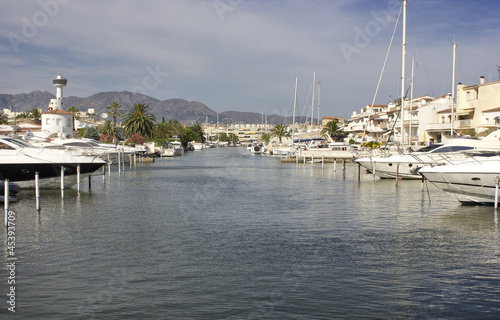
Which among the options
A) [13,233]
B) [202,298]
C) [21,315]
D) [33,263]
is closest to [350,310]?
[202,298]

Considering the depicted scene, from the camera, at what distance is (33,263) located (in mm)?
13188

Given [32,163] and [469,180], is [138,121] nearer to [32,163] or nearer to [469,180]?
[32,163]

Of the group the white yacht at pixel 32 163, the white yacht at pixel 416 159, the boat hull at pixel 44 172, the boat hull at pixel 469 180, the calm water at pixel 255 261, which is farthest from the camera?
the white yacht at pixel 416 159

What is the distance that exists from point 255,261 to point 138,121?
8428cm

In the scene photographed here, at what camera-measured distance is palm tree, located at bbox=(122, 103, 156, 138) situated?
3691 inches

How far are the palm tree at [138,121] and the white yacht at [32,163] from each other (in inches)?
2538

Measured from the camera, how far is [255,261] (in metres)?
13.5

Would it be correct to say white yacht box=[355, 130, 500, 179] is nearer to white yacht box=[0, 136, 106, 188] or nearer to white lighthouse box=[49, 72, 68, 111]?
white yacht box=[0, 136, 106, 188]

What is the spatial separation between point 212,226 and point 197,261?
5.29 meters

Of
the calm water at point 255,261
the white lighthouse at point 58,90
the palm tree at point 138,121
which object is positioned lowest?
the calm water at point 255,261

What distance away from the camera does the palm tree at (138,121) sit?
93750mm

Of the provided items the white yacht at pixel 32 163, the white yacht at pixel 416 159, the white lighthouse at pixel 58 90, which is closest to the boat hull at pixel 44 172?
the white yacht at pixel 32 163

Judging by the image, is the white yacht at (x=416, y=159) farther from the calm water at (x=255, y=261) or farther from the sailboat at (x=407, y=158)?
the calm water at (x=255, y=261)

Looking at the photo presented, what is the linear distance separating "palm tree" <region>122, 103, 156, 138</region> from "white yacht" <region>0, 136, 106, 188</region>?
6446 centimetres
